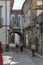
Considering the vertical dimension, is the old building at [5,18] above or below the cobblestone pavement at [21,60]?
above

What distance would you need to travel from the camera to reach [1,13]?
119 ft

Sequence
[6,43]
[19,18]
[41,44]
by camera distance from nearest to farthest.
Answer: [41,44]
[6,43]
[19,18]

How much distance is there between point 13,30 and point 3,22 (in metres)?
27.1

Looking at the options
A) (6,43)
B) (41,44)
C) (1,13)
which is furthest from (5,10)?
(41,44)

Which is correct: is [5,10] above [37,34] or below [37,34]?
above

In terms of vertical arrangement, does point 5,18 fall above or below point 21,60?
above

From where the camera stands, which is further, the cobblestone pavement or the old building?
the old building

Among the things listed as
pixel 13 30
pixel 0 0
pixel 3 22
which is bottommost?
pixel 13 30

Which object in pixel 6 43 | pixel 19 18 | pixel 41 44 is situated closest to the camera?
pixel 41 44

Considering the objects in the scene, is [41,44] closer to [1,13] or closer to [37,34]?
[37,34]

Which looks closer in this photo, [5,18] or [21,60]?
[21,60]

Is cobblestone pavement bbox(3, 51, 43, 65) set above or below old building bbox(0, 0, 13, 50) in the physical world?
below

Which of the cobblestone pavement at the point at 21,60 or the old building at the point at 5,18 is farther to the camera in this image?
the old building at the point at 5,18

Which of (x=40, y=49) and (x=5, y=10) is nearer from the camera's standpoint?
(x=40, y=49)
